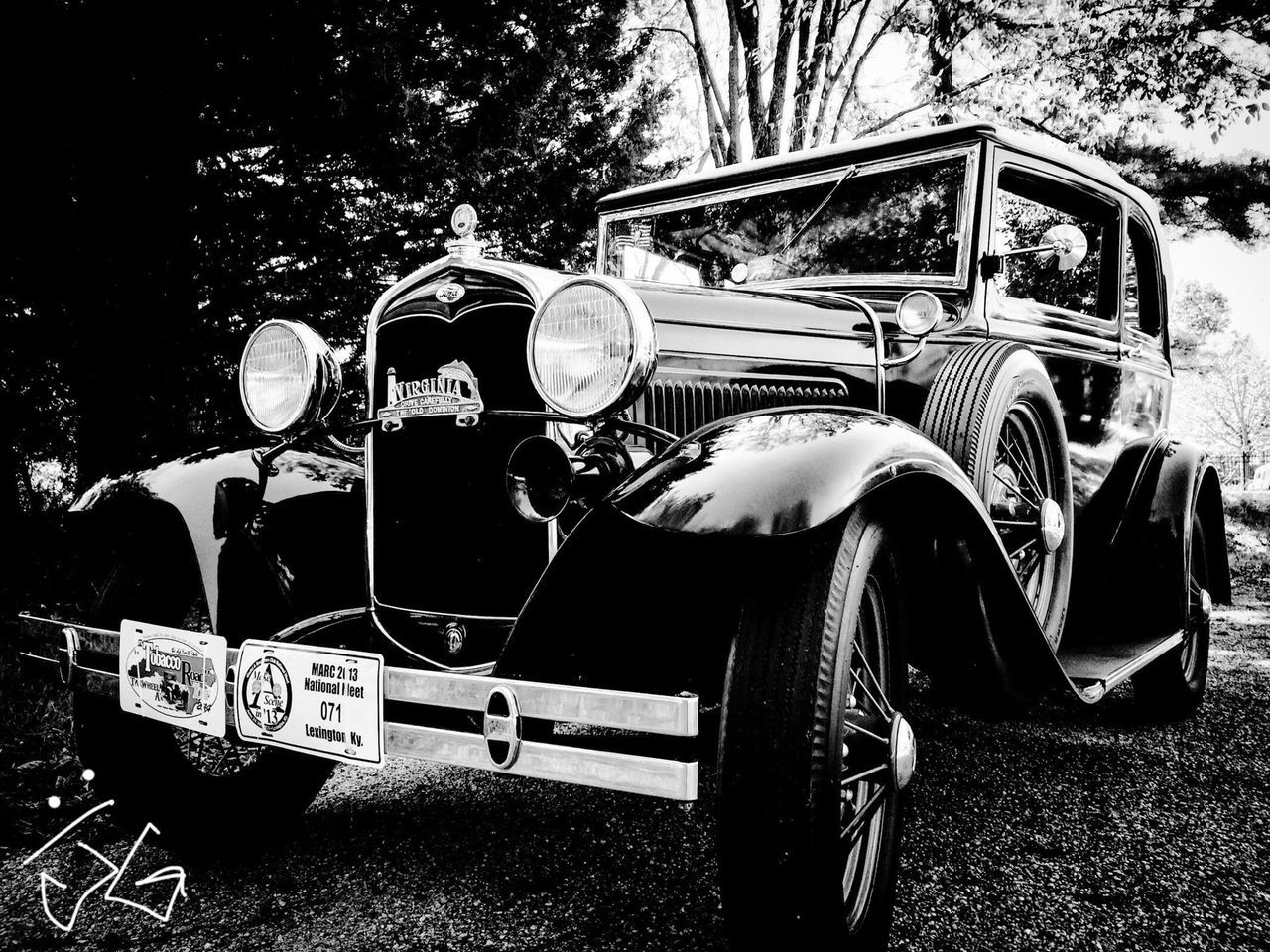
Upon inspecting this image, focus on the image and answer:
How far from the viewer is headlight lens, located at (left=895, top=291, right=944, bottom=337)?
2.67 metres

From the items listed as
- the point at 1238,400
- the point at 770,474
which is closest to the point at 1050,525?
the point at 770,474

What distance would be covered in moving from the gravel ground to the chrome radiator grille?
1.04 metres

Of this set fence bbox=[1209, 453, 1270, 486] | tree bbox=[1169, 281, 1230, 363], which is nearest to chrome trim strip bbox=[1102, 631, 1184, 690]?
tree bbox=[1169, 281, 1230, 363]

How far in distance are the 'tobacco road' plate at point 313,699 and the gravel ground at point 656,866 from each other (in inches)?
17.3

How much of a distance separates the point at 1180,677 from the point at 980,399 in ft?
6.28

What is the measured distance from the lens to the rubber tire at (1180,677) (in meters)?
3.48

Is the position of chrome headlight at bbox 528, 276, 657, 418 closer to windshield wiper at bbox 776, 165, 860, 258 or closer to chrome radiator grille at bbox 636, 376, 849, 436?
chrome radiator grille at bbox 636, 376, 849, 436

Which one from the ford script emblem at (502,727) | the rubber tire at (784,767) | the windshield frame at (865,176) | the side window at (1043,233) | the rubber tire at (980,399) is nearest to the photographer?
the rubber tire at (784,767)

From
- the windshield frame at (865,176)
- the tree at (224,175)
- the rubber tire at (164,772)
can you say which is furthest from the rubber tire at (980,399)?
the tree at (224,175)

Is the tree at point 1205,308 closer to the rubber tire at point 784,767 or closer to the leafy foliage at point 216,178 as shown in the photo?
the leafy foliage at point 216,178

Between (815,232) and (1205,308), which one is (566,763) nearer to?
(815,232)

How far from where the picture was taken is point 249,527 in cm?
236

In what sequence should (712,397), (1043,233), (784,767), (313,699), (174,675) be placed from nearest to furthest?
(784,767) → (313,699) → (174,675) → (712,397) → (1043,233)

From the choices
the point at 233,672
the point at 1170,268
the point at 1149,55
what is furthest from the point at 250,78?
the point at 1149,55
